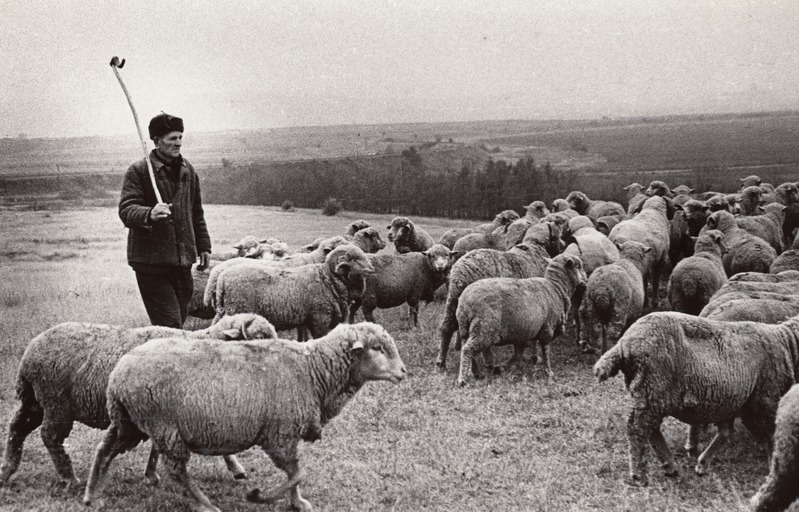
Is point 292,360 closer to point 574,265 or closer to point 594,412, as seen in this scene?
point 594,412

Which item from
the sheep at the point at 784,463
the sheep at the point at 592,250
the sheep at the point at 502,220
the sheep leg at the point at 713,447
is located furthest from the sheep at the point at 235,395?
the sheep at the point at 502,220

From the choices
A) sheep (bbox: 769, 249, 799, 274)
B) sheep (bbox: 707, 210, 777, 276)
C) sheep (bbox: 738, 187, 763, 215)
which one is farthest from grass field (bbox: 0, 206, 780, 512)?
sheep (bbox: 738, 187, 763, 215)

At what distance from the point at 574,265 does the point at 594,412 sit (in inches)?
103

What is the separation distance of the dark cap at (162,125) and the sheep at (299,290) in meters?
3.26

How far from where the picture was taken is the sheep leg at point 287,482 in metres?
5.23

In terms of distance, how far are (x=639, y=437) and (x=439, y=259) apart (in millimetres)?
6248

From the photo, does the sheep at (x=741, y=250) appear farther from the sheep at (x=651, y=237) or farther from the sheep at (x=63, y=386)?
the sheep at (x=63, y=386)

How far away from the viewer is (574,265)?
9797mm

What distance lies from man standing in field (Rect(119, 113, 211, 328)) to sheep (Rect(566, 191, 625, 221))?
1285 cm

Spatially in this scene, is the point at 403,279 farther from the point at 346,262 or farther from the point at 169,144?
the point at 169,144

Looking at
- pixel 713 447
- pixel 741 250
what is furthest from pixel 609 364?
pixel 741 250

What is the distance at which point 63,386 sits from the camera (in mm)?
5648

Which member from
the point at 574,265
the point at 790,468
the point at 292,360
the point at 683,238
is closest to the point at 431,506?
the point at 292,360

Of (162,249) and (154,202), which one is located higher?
(154,202)
